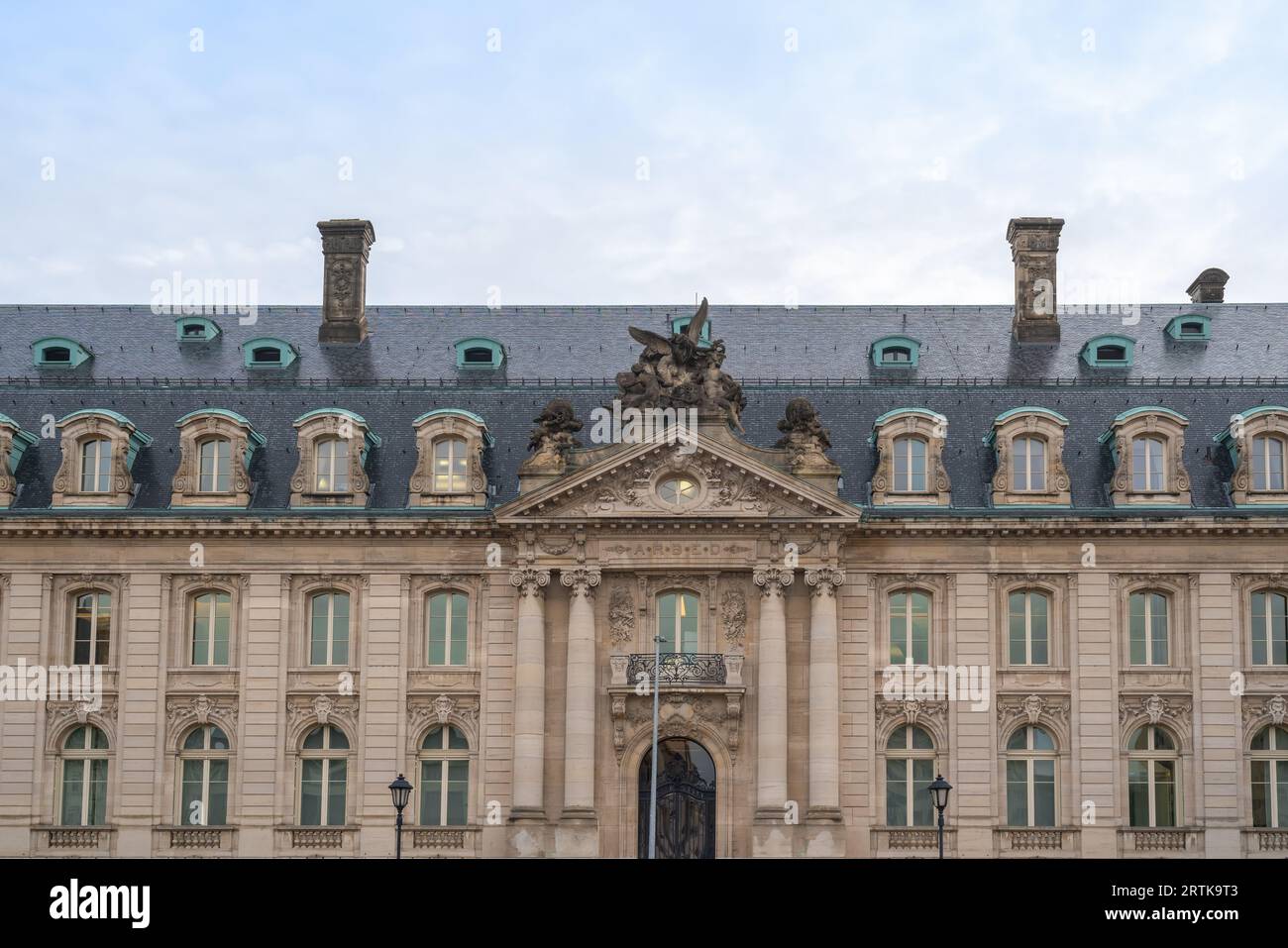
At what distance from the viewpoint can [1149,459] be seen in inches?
2190

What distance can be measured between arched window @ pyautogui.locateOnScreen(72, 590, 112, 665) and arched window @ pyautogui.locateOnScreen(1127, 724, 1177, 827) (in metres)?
30.5

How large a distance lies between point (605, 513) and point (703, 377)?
5021 mm

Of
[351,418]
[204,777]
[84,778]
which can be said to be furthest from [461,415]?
[84,778]

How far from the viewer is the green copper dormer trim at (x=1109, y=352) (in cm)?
6138

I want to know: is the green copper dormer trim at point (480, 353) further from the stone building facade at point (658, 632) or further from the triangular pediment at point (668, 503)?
the triangular pediment at point (668, 503)

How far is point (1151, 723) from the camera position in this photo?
2138 inches

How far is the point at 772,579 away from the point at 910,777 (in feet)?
23.2

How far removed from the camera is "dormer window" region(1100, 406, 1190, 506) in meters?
55.2

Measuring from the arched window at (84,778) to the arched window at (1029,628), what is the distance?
1066 inches

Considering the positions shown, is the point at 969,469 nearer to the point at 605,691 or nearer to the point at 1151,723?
the point at 1151,723
